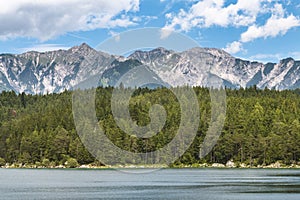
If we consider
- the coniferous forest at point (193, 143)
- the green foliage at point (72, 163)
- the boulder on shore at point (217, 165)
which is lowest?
the boulder on shore at point (217, 165)

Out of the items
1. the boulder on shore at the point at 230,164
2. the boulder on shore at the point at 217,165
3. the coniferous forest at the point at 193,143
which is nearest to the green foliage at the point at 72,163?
the coniferous forest at the point at 193,143

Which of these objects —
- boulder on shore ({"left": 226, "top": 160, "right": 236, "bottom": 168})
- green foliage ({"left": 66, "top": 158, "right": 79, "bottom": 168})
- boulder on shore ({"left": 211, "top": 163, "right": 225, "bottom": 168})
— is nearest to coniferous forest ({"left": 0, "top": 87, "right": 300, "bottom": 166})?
green foliage ({"left": 66, "top": 158, "right": 79, "bottom": 168})

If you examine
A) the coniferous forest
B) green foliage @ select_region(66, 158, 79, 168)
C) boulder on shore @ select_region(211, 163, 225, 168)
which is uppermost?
the coniferous forest

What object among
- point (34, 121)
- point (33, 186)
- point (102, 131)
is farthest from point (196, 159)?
point (33, 186)

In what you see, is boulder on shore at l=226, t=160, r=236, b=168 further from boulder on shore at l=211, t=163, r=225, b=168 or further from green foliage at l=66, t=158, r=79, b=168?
green foliage at l=66, t=158, r=79, b=168

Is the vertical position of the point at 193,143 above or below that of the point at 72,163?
above

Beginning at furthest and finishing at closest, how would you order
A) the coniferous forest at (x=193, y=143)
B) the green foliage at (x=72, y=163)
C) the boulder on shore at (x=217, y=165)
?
the boulder on shore at (x=217, y=165)
the green foliage at (x=72, y=163)
the coniferous forest at (x=193, y=143)

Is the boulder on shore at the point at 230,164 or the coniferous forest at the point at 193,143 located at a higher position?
the coniferous forest at the point at 193,143

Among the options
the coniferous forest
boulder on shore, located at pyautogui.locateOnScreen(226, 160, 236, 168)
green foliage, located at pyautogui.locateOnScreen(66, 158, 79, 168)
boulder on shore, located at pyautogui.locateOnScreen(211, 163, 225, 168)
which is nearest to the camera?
the coniferous forest

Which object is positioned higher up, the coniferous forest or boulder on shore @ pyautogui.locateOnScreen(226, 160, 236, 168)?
the coniferous forest

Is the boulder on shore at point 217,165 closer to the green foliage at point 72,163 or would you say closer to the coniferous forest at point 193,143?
the coniferous forest at point 193,143

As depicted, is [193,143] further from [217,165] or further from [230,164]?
[230,164]

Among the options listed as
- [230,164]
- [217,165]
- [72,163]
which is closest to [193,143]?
[217,165]

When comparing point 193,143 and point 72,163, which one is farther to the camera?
point 193,143
